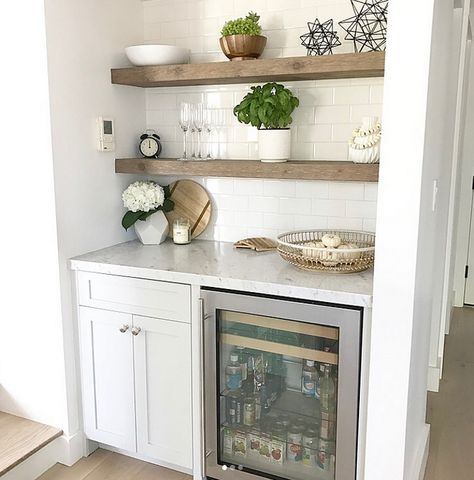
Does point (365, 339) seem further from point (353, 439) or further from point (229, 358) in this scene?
point (229, 358)

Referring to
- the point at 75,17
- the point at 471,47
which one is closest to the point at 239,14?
the point at 75,17

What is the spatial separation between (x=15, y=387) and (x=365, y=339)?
171 centimetres

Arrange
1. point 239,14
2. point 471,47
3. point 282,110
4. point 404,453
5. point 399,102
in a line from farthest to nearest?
point 471,47, point 239,14, point 282,110, point 404,453, point 399,102

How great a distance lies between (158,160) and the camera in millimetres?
2684

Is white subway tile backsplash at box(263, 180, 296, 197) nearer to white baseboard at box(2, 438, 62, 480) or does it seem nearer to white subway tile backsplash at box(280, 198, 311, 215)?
white subway tile backsplash at box(280, 198, 311, 215)

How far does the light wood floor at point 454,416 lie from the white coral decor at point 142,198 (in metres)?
1.74

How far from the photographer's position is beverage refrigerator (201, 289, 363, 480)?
79.1 inches

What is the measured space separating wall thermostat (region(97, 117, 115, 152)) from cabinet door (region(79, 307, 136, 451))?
2.48ft

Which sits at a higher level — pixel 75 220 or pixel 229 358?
pixel 75 220

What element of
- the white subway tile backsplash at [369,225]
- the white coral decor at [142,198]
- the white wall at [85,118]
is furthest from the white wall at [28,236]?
the white subway tile backsplash at [369,225]

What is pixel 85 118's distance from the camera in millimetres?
2502

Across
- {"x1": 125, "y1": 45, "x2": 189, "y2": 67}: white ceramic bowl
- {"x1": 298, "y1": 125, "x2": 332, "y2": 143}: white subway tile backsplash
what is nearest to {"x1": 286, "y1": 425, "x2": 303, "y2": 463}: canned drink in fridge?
{"x1": 298, "y1": 125, "x2": 332, "y2": 143}: white subway tile backsplash

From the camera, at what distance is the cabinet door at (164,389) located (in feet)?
7.52

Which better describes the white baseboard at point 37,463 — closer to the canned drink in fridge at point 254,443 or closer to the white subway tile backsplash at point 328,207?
the canned drink in fridge at point 254,443
